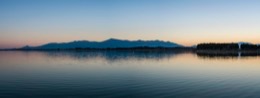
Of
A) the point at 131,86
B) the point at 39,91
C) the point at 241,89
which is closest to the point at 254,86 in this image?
the point at 241,89

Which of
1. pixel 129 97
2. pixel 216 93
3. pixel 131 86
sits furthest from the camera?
pixel 131 86

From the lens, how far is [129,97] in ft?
78.9

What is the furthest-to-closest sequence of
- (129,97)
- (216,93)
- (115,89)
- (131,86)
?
(131,86)
(115,89)
(216,93)
(129,97)

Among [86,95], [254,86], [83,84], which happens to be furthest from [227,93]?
[83,84]

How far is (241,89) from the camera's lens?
2869cm

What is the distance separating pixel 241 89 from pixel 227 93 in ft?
10.3

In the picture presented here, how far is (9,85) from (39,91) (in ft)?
17.7

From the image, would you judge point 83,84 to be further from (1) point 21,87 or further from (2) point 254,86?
(2) point 254,86

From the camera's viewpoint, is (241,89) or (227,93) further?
(241,89)

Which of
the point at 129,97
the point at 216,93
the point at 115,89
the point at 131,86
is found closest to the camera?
the point at 129,97

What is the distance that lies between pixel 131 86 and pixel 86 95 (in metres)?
6.39

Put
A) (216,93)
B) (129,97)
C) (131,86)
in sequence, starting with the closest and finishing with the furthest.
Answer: (129,97) → (216,93) → (131,86)

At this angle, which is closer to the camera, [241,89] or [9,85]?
[241,89]

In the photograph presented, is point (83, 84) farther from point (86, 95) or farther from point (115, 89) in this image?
point (86, 95)
